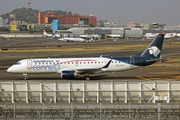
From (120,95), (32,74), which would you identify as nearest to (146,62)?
(32,74)

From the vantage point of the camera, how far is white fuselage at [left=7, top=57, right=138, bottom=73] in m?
47.2

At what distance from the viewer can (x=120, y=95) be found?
27531mm

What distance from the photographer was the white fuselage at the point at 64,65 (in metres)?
47.2

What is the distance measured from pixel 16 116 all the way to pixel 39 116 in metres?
1.98

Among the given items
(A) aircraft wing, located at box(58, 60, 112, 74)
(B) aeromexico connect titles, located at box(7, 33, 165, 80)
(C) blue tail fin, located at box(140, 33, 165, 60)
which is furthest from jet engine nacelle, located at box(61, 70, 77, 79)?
(C) blue tail fin, located at box(140, 33, 165, 60)

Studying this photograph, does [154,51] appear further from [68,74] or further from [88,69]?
[68,74]

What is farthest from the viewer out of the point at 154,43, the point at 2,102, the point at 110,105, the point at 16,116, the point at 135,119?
the point at 154,43

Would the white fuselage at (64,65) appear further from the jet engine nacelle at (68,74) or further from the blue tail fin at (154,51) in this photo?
the blue tail fin at (154,51)

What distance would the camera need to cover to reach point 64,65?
155ft

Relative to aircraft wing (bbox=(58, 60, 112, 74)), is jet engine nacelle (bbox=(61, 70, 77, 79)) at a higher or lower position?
lower

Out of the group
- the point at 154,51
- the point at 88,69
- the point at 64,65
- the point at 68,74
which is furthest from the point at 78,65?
the point at 154,51

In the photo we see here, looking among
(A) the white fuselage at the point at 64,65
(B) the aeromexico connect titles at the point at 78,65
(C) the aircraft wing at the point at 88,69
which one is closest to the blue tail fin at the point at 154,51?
(B) the aeromexico connect titles at the point at 78,65

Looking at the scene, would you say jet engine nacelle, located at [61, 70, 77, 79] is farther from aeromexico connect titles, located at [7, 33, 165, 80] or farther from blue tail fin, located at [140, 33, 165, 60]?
blue tail fin, located at [140, 33, 165, 60]

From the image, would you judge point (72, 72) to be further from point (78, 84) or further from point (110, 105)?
point (110, 105)
